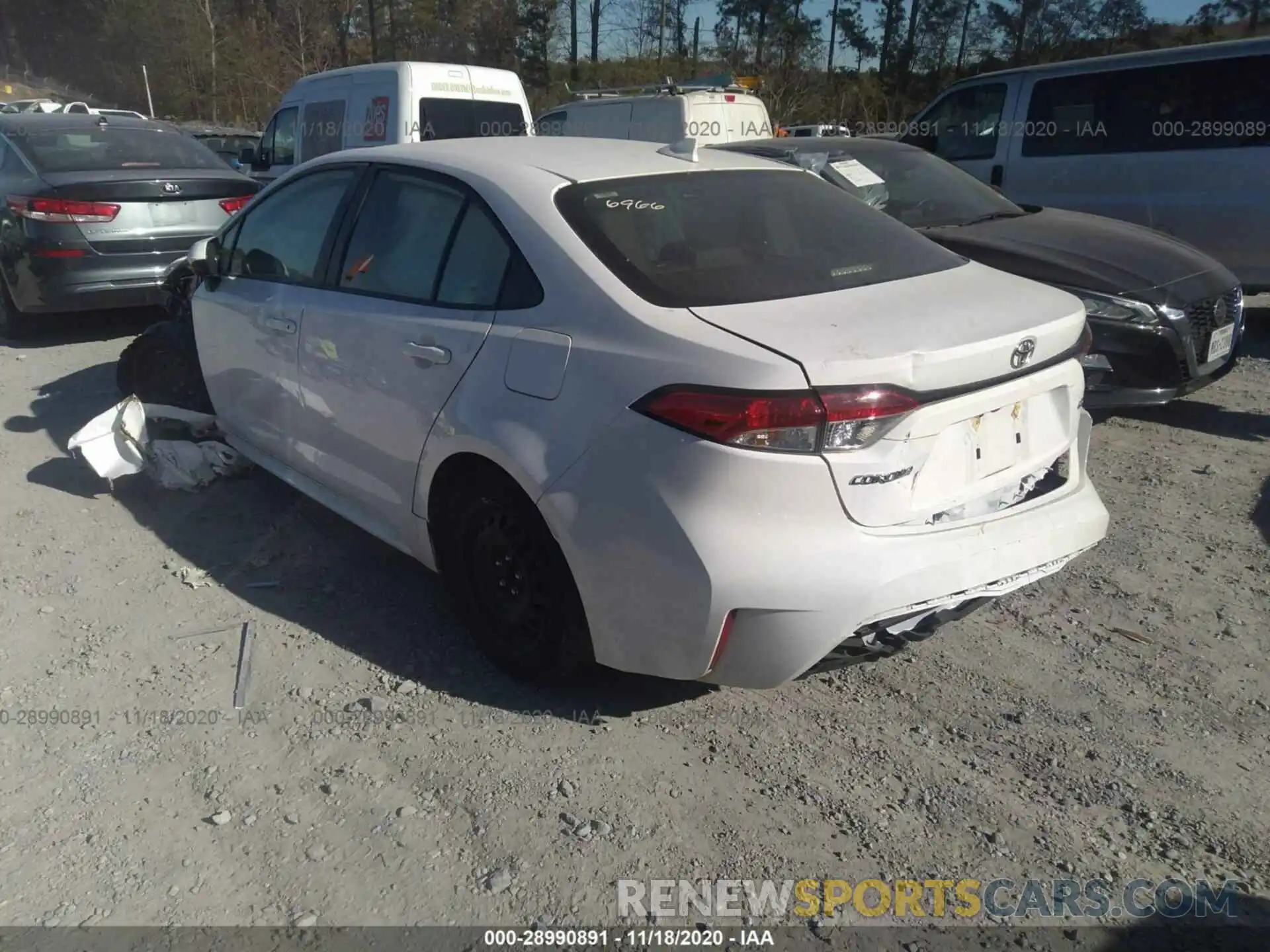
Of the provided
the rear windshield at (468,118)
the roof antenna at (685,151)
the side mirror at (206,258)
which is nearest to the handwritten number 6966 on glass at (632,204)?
the roof antenna at (685,151)

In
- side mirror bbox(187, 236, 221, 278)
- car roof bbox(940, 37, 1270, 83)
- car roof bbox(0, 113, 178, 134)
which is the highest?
car roof bbox(940, 37, 1270, 83)

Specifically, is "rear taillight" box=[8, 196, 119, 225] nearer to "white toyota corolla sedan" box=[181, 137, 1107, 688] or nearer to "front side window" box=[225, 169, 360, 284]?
"front side window" box=[225, 169, 360, 284]

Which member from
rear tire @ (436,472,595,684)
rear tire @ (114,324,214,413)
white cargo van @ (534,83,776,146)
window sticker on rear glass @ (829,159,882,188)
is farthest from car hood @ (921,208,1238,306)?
white cargo van @ (534,83,776,146)

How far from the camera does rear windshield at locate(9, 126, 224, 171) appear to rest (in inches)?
301

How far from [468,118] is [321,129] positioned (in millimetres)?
1596

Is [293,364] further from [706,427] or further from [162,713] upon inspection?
[706,427]

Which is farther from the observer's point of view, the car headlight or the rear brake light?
the car headlight

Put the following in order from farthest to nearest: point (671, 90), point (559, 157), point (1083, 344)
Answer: point (671, 90), point (559, 157), point (1083, 344)

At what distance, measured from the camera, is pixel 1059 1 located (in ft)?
110

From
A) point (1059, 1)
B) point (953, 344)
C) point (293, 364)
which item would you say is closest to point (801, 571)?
point (953, 344)

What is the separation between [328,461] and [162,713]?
3.67 feet

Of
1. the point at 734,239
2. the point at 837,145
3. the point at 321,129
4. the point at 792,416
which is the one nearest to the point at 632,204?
the point at 734,239

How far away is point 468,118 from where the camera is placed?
10.4 metres

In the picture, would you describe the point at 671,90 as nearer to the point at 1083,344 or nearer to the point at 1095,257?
the point at 1095,257
